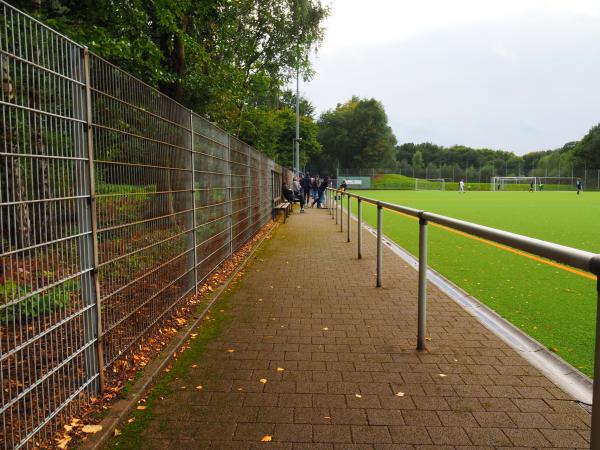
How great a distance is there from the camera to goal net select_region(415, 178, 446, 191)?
7725 centimetres

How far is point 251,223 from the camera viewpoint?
11391 mm

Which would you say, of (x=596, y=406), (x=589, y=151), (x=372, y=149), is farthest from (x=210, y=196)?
(x=589, y=151)

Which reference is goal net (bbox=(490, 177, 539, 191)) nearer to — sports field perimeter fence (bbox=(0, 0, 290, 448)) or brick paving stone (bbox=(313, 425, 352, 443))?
sports field perimeter fence (bbox=(0, 0, 290, 448))

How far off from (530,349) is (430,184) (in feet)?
253

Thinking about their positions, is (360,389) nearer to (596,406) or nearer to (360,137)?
(596,406)

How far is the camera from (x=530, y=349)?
433 centimetres

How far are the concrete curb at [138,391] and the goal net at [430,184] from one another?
241ft

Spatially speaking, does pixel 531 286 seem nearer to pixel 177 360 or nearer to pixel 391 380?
pixel 391 380

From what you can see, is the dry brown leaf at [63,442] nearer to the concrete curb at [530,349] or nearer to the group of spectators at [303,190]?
the concrete curb at [530,349]

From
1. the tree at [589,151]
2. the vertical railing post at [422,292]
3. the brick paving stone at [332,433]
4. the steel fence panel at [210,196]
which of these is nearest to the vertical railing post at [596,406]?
the brick paving stone at [332,433]

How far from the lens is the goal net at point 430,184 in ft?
253

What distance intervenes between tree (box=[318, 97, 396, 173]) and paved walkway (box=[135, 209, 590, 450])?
89109 millimetres

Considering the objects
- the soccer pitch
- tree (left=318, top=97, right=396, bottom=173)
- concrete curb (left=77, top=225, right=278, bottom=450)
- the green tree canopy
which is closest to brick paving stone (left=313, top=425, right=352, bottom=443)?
concrete curb (left=77, top=225, right=278, bottom=450)

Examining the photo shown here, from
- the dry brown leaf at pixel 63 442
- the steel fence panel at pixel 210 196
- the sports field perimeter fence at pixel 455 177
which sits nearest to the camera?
the dry brown leaf at pixel 63 442
